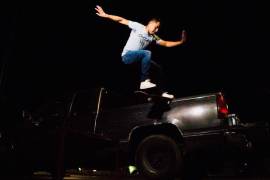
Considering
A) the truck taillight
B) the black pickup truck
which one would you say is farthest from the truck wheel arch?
the truck taillight

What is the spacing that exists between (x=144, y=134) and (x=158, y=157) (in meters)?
0.66

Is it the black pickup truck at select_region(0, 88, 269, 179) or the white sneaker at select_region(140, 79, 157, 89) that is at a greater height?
the white sneaker at select_region(140, 79, 157, 89)

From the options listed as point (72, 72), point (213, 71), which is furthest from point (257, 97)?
point (72, 72)

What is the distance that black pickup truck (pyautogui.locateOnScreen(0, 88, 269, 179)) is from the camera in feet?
21.2

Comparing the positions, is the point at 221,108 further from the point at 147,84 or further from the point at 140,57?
the point at 140,57

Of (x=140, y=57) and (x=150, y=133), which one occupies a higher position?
(x=140, y=57)

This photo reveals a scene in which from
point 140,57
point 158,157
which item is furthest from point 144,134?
point 140,57

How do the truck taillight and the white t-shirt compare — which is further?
the white t-shirt

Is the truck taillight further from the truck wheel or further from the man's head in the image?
the man's head

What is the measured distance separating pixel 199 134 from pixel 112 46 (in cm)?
1193

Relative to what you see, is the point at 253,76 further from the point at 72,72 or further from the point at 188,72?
the point at 72,72

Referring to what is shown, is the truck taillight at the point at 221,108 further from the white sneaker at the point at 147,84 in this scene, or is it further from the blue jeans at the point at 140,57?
the blue jeans at the point at 140,57

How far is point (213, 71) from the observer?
20359mm

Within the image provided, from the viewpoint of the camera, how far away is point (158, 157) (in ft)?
22.8
